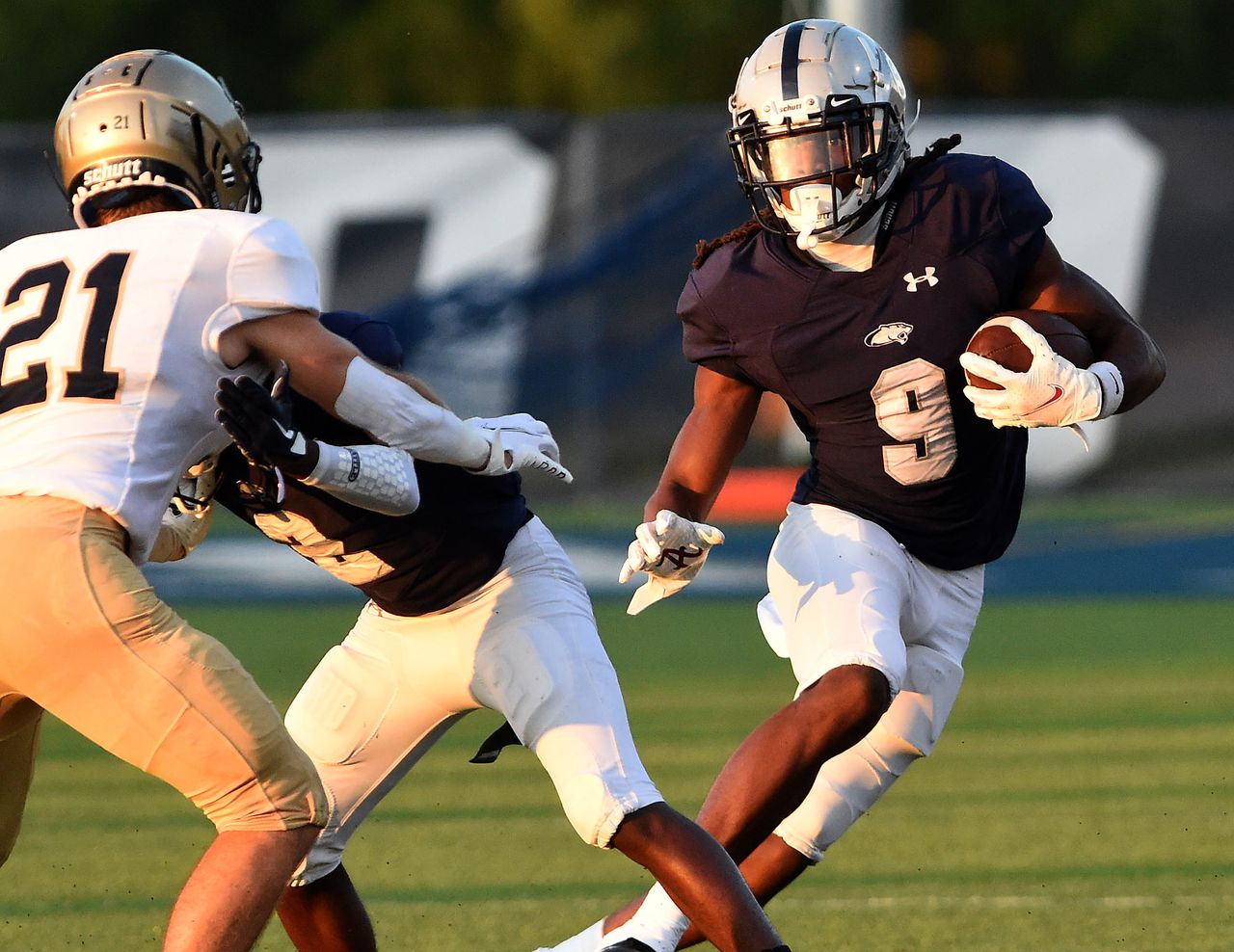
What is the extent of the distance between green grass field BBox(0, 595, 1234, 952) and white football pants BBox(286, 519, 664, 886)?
2.28ft

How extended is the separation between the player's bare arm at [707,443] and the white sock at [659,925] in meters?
0.78

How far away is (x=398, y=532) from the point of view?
12.4 ft

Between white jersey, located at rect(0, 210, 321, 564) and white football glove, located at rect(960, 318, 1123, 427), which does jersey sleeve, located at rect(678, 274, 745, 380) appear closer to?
white football glove, located at rect(960, 318, 1123, 427)

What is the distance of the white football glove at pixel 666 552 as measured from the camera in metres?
3.83

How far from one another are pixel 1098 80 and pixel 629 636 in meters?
12.4

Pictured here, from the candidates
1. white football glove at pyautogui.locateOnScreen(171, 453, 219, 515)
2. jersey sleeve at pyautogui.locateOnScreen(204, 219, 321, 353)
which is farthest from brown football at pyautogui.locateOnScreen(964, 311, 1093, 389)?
white football glove at pyautogui.locateOnScreen(171, 453, 219, 515)

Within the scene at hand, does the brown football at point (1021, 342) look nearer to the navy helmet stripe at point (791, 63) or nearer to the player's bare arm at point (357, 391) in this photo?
the navy helmet stripe at point (791, 63)

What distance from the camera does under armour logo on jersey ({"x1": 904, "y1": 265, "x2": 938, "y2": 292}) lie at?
3.96m

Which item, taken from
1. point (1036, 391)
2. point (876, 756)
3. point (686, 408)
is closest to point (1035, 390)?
Result: point (1036, 391)

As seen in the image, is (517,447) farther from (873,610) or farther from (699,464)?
(873,610)

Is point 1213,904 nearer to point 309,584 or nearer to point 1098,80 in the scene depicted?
point 309,584

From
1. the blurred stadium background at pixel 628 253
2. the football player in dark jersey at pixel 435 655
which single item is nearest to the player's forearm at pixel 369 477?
the football player in dark jersey at pixel 435 655

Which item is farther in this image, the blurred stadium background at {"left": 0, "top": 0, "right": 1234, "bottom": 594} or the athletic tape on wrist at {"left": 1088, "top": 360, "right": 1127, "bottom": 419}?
the blurred stadium background at {"left": 0, "top": 0, "right": 1234, "bottom": 594}

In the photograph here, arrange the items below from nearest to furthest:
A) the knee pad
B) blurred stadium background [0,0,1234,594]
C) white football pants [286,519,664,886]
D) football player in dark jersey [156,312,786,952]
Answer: football player in dark jersey [156,312,786,952] → white football pants [286,519,664,886] → the knee pad → blurred stadium background [0,0,1234,594]
